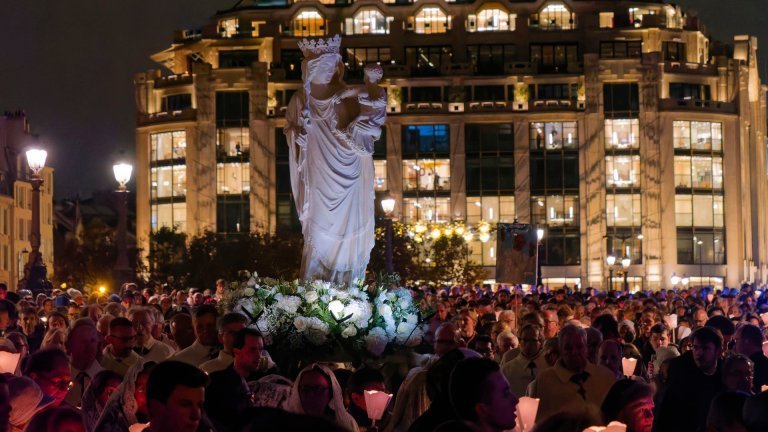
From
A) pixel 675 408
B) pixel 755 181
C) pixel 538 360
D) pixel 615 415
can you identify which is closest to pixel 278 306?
pixel 538 360

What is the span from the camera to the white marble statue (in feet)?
54.0

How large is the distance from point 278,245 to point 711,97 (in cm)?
3903

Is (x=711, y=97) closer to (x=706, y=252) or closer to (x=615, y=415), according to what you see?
(x=706, y=252)

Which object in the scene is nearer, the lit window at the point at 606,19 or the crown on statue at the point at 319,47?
the crown on statue at the point at 319,47

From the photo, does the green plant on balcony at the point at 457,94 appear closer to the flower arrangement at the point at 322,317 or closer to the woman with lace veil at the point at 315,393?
the flower arrangement at the point at 322,317

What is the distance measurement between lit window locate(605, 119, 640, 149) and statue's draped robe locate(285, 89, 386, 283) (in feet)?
283

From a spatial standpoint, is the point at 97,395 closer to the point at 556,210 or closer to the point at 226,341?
the point at 226,341

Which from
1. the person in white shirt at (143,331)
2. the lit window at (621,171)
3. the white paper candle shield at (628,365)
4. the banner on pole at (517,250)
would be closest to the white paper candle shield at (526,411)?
the white paper candle shield at (628,365)

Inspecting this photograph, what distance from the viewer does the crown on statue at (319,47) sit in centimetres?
1644

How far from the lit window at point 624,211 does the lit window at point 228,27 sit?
2944cm

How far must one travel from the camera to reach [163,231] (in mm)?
93750

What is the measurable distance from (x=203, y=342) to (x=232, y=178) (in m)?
92.2

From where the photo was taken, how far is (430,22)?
110000mm

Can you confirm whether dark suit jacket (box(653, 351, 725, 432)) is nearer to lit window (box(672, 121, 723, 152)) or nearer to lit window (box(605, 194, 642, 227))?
lit window (box(605, 194, 642, 227))
